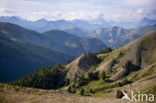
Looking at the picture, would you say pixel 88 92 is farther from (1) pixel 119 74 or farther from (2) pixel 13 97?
(2) pixel 13 97

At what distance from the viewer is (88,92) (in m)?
140

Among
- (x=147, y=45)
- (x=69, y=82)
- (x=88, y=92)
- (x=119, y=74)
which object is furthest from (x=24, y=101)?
(x=147, y=45)

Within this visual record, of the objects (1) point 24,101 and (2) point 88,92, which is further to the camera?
(2) point 88,92

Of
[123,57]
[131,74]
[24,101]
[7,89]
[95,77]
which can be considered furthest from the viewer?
[123,57]

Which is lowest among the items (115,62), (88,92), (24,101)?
(88,92)

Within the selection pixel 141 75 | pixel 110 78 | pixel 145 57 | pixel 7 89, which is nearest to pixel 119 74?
pixel 110 78

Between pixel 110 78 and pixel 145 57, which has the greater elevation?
pixel 145 57

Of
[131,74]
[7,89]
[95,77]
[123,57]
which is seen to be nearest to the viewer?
[7,89]

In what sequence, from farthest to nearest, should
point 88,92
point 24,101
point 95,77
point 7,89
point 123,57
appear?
point 123,57, point 95,77, point 88,92, point 7,89, point 24,101

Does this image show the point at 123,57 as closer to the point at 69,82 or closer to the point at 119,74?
the point at 119,74

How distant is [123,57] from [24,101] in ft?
507

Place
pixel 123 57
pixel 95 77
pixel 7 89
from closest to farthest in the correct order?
pixel 7 89 → pixel 95 77 → pixel 123 57

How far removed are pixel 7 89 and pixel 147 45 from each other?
168030 mm

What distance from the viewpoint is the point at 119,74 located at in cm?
16188
